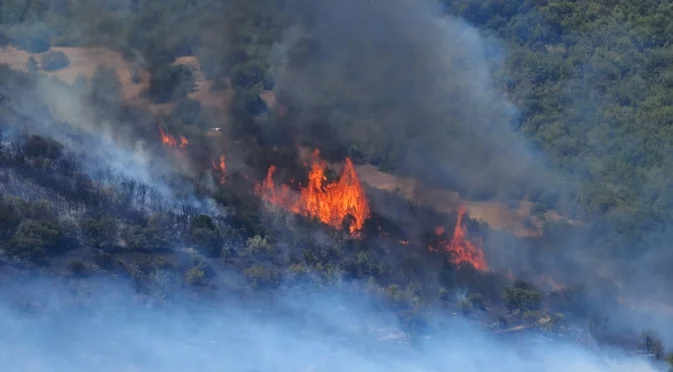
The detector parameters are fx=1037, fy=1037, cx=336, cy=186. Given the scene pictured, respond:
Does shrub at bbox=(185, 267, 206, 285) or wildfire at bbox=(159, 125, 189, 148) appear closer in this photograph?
shrub at bbox=(185, 267, 206, 285)

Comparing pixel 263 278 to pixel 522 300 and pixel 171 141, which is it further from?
pixel 171 141

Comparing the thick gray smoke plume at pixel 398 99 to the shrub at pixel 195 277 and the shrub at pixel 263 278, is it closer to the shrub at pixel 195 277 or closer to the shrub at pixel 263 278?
the shrub at pixel 263 278

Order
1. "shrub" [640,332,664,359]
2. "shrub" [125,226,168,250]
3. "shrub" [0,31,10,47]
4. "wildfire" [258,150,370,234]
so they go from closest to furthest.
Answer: "shrub" [640,332,664,359] → "shrub" [125,226,168,250] → "wildfire" [258,150,370,234] → "shrub" [0,31,10,47]

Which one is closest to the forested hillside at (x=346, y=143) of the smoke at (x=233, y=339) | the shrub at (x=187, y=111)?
the shrub at (x=187, y=111)

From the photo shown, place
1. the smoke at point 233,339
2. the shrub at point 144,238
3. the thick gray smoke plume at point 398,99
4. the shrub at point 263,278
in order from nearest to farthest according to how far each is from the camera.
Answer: the smoke at point 233,339 → the shrub at point 263,278 → the shrub at point 144,238 → the thick gray smoke plume at point 398,99

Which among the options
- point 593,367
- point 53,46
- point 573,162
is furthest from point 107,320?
point 53,46

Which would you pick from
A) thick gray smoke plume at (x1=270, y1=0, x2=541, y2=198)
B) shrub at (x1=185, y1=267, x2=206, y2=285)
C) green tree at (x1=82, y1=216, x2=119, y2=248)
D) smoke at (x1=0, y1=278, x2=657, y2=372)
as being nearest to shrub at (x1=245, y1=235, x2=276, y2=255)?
shrub at (x1=185, y1=267, x2=206, y2=285)

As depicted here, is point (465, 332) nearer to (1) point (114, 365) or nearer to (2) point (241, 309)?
(2) point (241, 309)

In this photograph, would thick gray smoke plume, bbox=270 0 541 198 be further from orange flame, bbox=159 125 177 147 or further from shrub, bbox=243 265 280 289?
shrub, bbox=243 265 280 289
